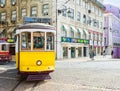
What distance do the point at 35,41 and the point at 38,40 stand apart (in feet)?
0.56

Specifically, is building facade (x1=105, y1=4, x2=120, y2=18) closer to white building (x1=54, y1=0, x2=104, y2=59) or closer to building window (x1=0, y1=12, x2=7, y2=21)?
white building (x1=54, y1=0, x2=104, y2=59)

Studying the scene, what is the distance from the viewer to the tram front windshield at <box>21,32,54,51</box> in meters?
13.5

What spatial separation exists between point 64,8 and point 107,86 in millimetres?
29593

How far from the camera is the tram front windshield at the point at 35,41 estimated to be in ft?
44.3

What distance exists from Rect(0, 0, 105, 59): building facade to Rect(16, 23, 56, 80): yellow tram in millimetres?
20148

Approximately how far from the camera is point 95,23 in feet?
182

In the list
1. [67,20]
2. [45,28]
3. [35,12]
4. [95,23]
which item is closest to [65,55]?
[67,20]

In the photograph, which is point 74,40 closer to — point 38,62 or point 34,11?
point 34,11

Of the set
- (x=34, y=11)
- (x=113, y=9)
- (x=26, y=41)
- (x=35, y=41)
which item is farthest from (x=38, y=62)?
(x=113, y=9)

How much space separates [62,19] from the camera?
40531mm

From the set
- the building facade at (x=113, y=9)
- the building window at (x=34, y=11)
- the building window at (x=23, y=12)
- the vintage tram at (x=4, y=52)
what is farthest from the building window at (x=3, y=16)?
the building facade at (x=113, y=9)

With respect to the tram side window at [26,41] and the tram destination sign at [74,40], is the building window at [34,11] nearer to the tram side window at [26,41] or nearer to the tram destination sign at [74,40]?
the tram destination sign at [74,40]

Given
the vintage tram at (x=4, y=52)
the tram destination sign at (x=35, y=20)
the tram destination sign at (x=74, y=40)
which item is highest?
the tram destination sign at (x=35, y=20)

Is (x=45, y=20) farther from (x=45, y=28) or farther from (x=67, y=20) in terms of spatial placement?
(x=45, y=28)
